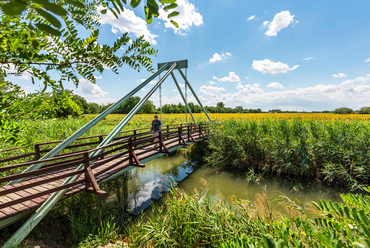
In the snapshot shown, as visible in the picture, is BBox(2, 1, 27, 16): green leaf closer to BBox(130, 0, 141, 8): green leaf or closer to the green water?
BBox(130, 0, 141, 8): green leaf

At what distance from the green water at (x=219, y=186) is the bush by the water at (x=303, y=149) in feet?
1.76

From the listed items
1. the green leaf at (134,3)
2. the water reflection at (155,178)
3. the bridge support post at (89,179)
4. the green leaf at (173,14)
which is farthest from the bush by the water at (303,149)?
the green leaf at (134,3)

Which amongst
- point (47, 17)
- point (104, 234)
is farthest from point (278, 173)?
point (47, 17)

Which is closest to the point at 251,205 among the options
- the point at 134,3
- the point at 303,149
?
the point at 134,3

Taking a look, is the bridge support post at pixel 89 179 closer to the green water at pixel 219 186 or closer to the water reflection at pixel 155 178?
the water reflection at pixel 155 178

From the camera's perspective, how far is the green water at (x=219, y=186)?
6.47 meters

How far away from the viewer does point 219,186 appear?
25.9 ft

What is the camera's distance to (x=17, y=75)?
137cm

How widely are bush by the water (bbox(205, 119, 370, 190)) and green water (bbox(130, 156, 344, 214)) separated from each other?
21.1 inches

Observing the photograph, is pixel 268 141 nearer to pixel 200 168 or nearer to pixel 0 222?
pixel 200 168

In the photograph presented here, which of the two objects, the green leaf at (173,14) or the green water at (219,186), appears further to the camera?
the green water at (219,186)

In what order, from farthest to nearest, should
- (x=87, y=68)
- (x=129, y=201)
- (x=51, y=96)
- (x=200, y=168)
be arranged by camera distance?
1. (x=200, y=168)
2. (x=129, y=201)
3. (x=87, y=68)
4. (x=51, y=96)

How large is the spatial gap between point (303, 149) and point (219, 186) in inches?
158

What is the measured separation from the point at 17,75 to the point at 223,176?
8.79 meters
